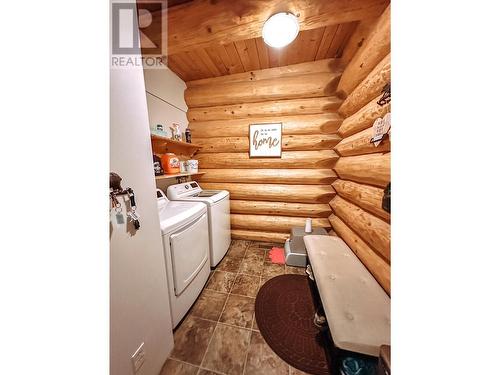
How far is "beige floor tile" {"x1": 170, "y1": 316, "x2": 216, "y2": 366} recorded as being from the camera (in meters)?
1.22

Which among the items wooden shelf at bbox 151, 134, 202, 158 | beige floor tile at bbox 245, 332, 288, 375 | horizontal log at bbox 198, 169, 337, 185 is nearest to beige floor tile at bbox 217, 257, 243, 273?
beige floor tile at bbox 245, 332, 288, 375

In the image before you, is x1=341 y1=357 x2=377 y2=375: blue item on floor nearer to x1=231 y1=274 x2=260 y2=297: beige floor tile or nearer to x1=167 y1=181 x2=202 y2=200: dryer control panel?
x1=231 y1=274 x2=260 y2=297: beige floor tile

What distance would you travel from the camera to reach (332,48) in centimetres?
211

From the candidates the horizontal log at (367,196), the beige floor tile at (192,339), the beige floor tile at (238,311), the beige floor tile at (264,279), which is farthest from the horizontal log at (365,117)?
the beige floor tile at (192,339)

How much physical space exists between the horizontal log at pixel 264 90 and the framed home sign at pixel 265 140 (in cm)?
44

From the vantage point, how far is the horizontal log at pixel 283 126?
240cm

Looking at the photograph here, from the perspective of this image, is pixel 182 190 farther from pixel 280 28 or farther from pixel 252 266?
pixel 280 28

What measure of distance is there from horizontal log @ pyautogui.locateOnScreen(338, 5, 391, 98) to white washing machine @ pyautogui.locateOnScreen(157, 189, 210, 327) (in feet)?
7.12

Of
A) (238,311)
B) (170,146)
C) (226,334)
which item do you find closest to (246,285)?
(238,311)
